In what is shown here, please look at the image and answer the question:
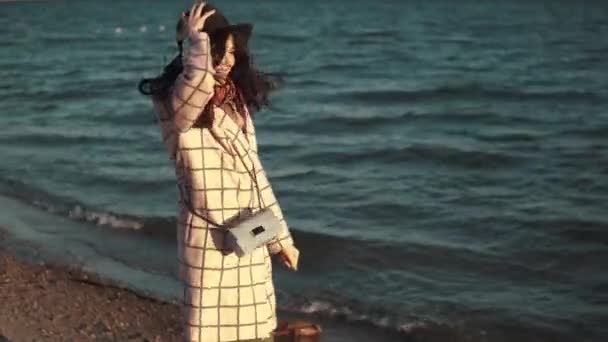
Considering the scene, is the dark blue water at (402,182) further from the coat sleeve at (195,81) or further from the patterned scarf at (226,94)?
the coat sleeve at (195,81)

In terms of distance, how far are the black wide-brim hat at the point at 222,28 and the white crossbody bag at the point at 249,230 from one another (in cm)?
37

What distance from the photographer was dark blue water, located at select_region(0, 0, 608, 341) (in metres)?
6.96

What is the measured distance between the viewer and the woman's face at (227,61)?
Answer: 3.15 m

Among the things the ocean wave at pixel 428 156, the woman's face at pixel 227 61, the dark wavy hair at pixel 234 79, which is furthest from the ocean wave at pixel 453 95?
the woman's face at pixel 227 61

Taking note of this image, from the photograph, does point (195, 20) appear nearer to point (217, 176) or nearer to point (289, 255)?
point (217, 176)

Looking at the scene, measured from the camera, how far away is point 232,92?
10.6 feet

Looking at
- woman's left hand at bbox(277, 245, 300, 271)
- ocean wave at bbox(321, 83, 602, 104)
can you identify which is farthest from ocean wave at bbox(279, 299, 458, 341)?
ocean wave at bbox(321, 83, 602, 104)

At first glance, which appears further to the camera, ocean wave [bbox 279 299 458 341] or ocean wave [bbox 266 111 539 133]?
ocean wave [bbox 266 111 539 133]

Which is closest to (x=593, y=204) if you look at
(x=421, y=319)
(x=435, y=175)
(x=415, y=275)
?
(x=435, y=175)

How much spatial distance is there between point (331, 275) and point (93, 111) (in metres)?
10.5

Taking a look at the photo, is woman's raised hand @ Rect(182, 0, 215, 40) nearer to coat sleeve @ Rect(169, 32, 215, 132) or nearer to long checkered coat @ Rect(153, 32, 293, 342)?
coat sleeve @ Rect(169, 32, 215, 132)

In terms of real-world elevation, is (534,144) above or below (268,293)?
below

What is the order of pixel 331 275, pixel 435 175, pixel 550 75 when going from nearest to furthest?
pixel 331 275, pixel 435 175, pixel 550 75

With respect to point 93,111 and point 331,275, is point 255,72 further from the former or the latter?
point 93,111
